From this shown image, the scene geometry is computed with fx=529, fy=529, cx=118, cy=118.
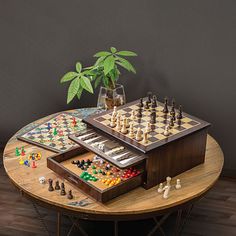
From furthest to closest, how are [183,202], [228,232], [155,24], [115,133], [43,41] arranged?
[43,41]
[155,24]
[228,232]
[115,133]
[183,202]

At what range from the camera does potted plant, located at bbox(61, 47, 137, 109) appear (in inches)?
162

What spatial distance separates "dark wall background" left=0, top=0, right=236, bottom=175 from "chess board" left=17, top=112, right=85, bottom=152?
0.59 m

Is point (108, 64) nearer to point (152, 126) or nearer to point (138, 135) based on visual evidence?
point (152, 126)

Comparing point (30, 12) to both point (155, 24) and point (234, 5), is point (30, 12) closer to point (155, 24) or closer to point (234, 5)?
point (155, 24)

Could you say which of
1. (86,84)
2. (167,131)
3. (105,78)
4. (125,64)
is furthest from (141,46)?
(167,131)

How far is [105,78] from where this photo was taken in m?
4.22

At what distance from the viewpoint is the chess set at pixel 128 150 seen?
130 inches

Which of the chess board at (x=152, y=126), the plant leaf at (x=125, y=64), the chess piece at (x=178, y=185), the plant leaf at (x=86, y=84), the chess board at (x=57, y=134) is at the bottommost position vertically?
the chess piece at (x=178, y=185)

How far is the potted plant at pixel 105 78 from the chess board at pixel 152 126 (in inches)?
12.2

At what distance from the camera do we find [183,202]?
10.8 feet

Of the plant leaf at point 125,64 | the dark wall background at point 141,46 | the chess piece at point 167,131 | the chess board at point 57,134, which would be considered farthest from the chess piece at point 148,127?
the dark wall background at point 141,46

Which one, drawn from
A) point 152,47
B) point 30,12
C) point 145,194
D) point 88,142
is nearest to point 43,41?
point 30,12

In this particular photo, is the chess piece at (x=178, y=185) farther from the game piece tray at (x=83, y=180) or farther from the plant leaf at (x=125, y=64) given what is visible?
the plant leaf at (x=125, y=64)

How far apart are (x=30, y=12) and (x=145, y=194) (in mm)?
2128
